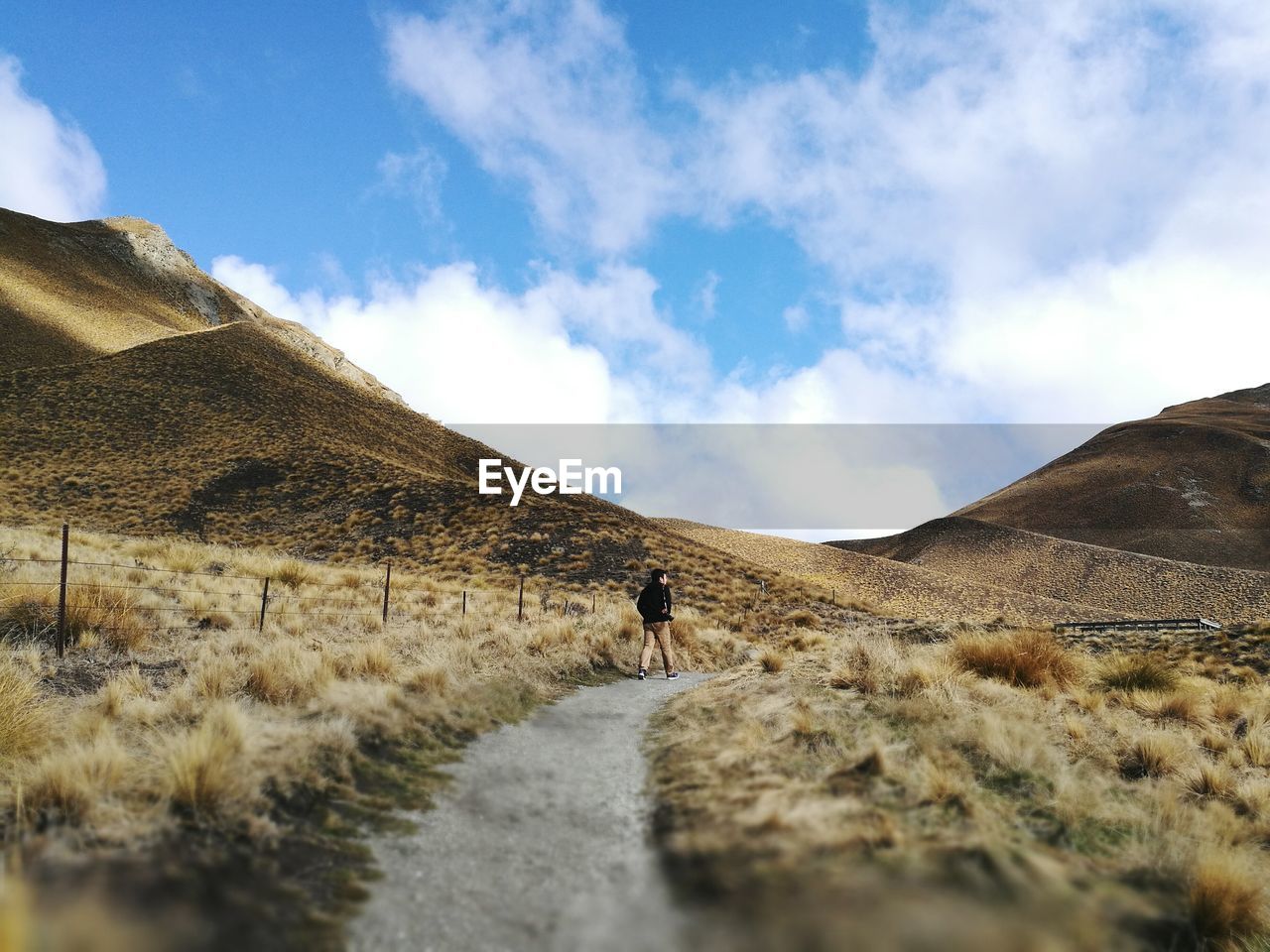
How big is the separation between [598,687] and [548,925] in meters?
8.24

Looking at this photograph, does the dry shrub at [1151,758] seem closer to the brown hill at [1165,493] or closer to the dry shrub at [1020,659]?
the dry shrub at [1020,659]

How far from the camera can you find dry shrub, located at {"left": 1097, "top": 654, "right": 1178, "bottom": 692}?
10.9 meters

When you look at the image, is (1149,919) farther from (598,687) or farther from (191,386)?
(191,386)

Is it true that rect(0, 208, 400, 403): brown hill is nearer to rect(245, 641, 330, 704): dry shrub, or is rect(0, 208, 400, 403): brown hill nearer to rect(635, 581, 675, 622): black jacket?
rect(245, 641, 330, 704): dry shrub

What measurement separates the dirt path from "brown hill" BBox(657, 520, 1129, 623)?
51.2m

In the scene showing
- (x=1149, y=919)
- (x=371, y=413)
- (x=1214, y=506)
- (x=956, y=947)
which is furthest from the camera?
(x=1214, y=506)

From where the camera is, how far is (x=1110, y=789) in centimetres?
611

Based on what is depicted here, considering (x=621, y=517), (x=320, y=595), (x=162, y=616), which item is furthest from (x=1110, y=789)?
(x=621, y=517)

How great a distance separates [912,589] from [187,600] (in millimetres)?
64385

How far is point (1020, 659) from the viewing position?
34.4ft

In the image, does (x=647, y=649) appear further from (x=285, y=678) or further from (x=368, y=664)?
(x=285, y=678)

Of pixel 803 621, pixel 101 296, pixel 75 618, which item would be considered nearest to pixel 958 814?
pixel 75 618

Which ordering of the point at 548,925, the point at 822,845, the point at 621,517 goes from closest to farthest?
the point at 548,925, the point at 822,845, the point at 621,517

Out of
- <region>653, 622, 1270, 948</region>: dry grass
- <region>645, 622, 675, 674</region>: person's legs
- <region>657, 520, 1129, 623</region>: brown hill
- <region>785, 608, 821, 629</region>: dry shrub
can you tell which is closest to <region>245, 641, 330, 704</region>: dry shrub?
<region>653, 622, 1270, 948</region>: dry grass
